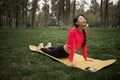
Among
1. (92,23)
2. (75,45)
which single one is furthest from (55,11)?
(75,45)

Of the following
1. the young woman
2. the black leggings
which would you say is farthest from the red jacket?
the black leggings

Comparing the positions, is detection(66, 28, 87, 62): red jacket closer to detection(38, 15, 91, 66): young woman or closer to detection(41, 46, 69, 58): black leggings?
detection(38, 15, 91, 66): young woman

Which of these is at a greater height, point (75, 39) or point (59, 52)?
point (75, 39)

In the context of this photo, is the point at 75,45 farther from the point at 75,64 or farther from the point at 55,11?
the point at 55,11

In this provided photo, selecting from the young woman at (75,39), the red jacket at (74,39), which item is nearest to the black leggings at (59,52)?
the young woman at (75,39)

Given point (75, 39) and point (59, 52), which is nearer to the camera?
point (75, 39)

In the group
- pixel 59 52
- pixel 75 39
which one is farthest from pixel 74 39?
pixel 59 52

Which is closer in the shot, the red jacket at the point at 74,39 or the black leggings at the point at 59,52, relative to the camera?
the red jacket at the point at 74,39

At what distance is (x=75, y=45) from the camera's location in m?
6.32

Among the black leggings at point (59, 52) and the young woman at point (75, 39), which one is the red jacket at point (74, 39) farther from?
the black leggings at point (59, 52)

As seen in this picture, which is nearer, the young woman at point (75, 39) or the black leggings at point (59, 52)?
the young woman at point (75, 39)

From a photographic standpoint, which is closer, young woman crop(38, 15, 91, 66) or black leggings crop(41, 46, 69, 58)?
young woman crop(38, 15, 91, 66)

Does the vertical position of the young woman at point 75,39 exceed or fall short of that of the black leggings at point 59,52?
it exceeds it

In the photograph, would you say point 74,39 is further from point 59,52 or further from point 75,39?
point 59,52
